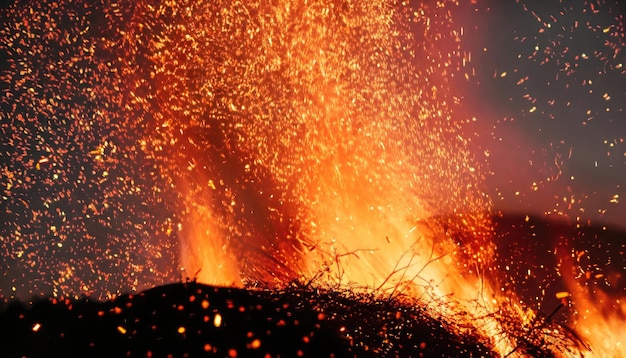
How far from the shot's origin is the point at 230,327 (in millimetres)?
2826

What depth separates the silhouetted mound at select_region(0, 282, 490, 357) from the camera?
2.73 m

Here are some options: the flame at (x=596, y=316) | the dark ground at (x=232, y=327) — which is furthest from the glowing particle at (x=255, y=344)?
the flame at (x=596, y=316)

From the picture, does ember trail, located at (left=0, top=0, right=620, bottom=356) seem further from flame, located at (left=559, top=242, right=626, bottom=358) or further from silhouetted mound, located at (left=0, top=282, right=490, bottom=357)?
silhouetted mound, located at (left=0, top=282, right=490, bottom=357)

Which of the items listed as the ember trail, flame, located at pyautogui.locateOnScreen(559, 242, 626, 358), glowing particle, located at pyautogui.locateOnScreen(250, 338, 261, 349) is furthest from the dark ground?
flame, located at pyautogui.locateOnScreen(559, 242, 626, 358)

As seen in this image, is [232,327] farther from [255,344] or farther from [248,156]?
[248,156]

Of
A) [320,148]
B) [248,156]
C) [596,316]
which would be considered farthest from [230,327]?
[596,316]

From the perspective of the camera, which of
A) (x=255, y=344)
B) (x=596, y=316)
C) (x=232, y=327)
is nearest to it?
(x=255, y=344)

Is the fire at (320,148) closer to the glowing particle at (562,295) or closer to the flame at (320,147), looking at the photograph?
the flame at (320,147)

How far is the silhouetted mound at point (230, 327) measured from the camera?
2730 mm

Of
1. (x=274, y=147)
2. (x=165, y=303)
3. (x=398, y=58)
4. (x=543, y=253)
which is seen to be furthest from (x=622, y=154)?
(x=165, y=303)

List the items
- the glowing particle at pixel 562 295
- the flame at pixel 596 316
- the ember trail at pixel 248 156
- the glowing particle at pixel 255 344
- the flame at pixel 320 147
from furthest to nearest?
the glowing particle at pixel 562 295 < the flame at pixel 596 316 < the flame at pixel 320 147 < the ember trail at pixel 248 156 < the glowing particle at pixel 255 344

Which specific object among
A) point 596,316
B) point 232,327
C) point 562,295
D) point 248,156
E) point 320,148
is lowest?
point 596,316

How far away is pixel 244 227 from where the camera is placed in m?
4.42

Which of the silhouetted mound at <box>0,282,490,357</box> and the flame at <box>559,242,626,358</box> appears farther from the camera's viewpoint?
the flame at <box>559,242,626,358</box>
